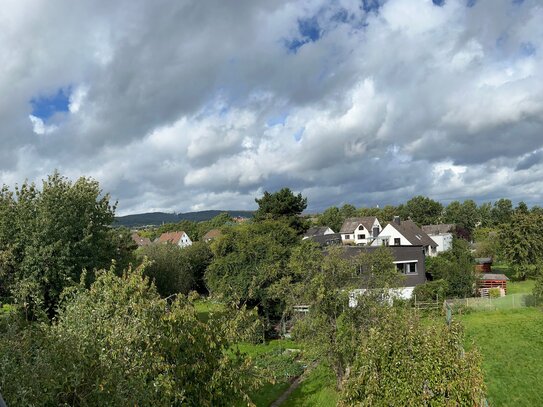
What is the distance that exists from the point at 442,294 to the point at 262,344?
18.3m

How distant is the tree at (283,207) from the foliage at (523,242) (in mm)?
26870

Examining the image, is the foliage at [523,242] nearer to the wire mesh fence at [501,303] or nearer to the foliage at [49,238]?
the wire mesh fence at [501,303]

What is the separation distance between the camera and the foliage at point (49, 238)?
2406cm

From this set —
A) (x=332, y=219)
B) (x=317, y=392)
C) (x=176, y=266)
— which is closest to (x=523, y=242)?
(x=176, y=266)

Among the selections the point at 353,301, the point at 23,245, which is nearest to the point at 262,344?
the point at 353,301

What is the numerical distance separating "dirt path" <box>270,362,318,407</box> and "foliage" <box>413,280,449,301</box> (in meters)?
17.0

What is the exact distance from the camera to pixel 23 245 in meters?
24.8

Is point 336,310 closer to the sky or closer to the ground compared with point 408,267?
closer to the ground

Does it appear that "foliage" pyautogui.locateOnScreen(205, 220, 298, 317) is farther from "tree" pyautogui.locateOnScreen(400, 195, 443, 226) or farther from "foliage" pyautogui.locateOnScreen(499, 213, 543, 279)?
"tree" pyautogui.locateOnScreen(400, 195, 443, 226)

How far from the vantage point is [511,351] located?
1006 inches

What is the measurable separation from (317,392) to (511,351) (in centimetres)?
1237

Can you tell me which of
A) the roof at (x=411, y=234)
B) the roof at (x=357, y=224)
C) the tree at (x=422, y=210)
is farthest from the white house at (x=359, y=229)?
the tree at (x=422, y=210)

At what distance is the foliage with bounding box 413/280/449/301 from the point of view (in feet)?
131

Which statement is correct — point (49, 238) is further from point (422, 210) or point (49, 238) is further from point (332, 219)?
point (422, 210)
